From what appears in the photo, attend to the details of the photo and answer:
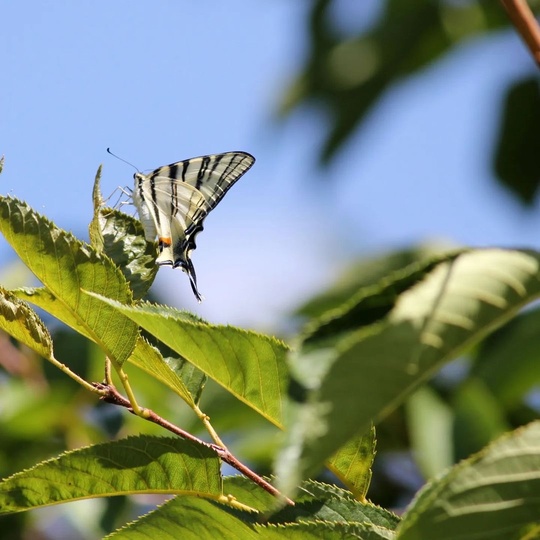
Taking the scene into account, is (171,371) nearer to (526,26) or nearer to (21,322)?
(21,322)

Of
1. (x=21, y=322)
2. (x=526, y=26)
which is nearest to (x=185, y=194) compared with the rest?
(x=21, y=322)

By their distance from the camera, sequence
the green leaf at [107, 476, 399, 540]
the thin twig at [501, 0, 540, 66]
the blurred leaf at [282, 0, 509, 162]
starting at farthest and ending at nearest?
the blurred leaf at [282, 0, 509, 162]
the green leaf at [107, 476, 399, 540]
the thin twig at [501, 0, 540, 66]

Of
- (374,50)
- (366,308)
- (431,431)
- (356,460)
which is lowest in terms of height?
(431,431)

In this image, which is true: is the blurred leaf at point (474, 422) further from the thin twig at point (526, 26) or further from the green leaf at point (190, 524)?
the thin twig at point (526, 26)

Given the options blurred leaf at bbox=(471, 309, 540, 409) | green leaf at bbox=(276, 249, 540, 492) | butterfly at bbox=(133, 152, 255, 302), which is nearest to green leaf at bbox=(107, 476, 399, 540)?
green leaf at bbox=(276, 249, 540, 492)

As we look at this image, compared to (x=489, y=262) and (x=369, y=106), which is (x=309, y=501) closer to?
(x=489, y=262)

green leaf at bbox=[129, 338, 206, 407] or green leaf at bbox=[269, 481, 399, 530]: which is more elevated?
green leaf at bbox=[129, 338, 206, 407]

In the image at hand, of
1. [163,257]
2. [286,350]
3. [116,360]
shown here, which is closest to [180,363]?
[116,360]

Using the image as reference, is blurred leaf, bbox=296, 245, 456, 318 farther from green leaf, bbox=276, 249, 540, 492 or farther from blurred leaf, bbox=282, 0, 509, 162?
green leaf, bbox=276, 249, 540, 492
